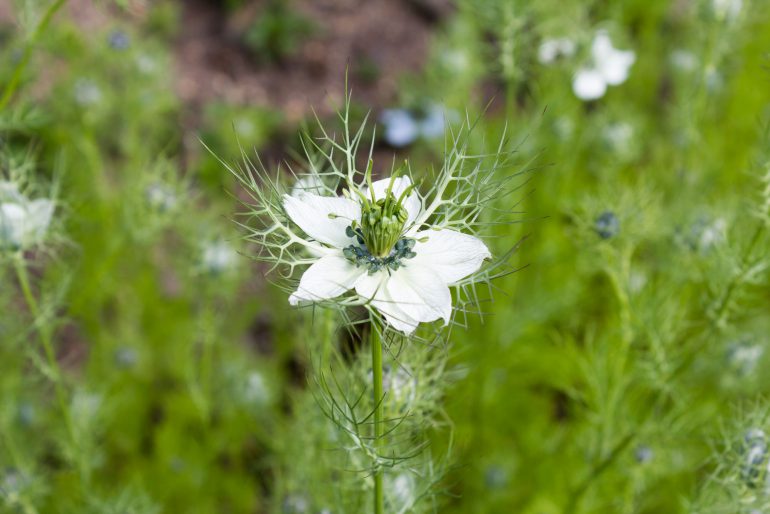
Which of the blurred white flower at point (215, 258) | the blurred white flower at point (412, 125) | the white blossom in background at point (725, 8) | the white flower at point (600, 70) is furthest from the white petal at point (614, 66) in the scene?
the blurred white flower at point (215, 258)

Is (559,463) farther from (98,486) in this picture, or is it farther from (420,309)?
(420,309)

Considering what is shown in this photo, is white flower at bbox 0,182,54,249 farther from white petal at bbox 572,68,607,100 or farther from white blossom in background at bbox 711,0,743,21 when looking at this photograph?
white blossom in background at bbox 711,0,743,21

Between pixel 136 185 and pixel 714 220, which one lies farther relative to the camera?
pixel 136 185

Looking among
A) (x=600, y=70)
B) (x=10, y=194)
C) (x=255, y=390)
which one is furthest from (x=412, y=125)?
(x=10, y=194)

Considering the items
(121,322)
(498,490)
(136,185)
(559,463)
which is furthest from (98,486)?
(559,463)

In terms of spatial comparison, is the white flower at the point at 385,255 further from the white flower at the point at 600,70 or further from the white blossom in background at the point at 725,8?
the white blossom in background at the point at 725,8

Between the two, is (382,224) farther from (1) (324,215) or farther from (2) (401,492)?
(2) (401,492)
